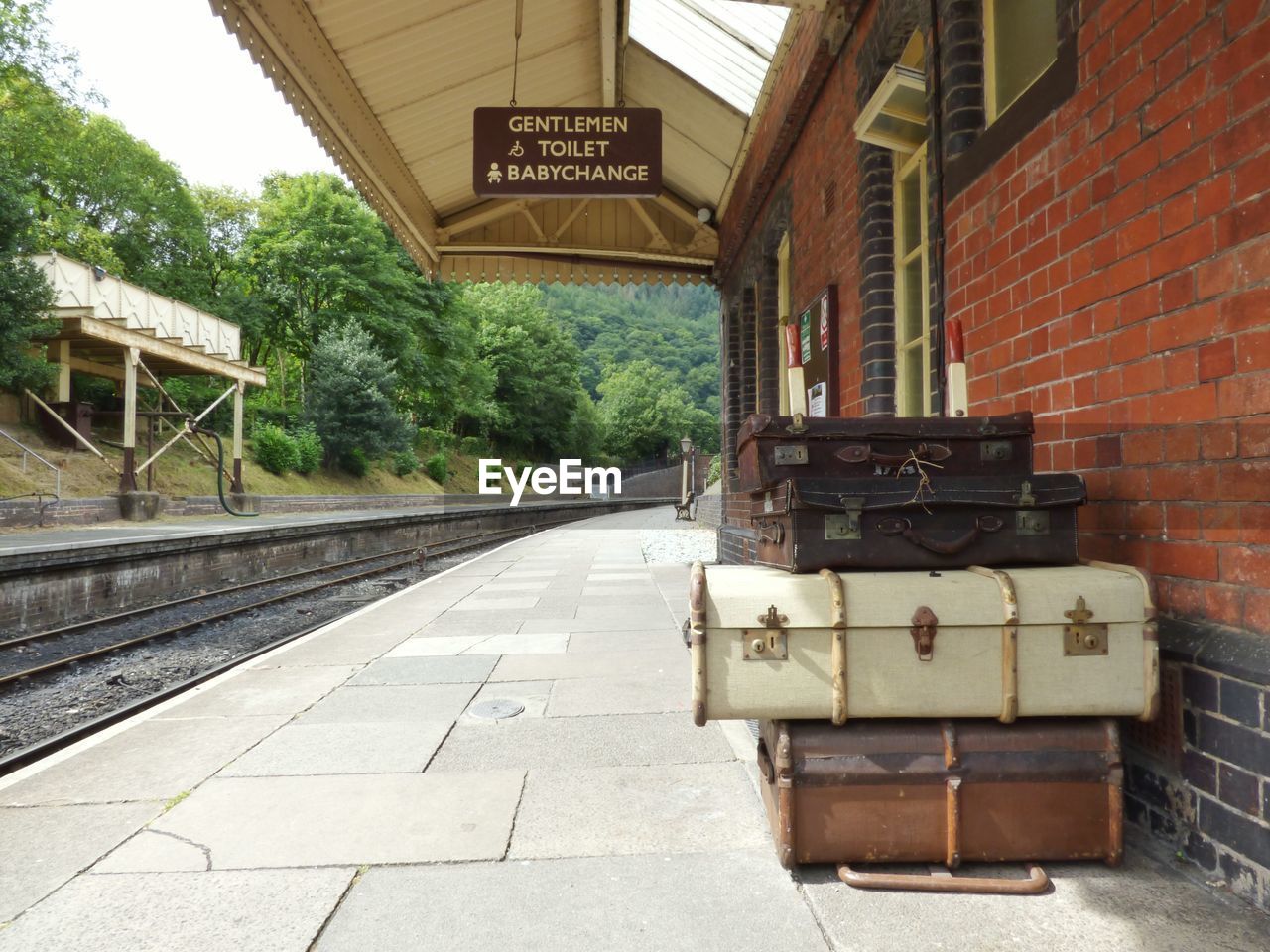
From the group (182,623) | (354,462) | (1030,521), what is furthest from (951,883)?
(354,462)

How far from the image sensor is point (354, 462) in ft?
105

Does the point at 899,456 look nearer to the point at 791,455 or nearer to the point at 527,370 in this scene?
the point at 791,455

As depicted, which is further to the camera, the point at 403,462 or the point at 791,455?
the point at 403,462

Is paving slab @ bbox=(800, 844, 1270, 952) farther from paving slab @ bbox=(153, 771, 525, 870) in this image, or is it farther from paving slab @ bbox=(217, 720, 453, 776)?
paving slab @ bbox=(217, 720, 453, 776)

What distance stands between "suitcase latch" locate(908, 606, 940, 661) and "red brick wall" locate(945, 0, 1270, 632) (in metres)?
0.80

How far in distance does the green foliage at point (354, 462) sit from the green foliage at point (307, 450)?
1339 millimetres

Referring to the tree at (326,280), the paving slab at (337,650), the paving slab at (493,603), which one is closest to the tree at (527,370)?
the tree at (326,280)

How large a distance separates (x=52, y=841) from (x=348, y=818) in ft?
3.14

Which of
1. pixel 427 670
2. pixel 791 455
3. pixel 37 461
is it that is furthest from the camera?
pixel 37 461

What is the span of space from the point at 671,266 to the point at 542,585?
4.82m

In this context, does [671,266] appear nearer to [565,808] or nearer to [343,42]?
[343,42]

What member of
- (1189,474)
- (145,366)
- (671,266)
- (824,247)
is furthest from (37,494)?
(1189,474)

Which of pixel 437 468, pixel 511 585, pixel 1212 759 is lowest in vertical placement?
pixel 511 585

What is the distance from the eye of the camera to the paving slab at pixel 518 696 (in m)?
3.96
